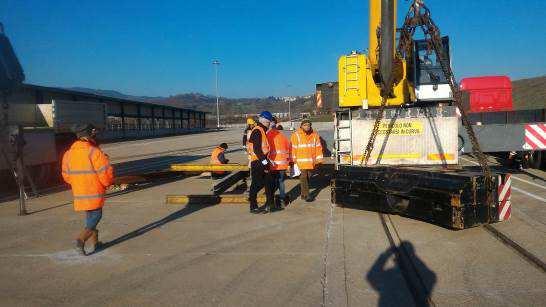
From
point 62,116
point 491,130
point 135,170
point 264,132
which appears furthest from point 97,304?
point 135,170

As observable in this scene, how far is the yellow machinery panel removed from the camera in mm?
10477

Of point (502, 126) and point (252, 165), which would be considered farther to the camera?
point (502, 126)

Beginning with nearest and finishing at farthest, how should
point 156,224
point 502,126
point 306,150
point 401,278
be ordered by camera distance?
1. point 401,278
2. point 156,224
3. point 306,150
4. point 502,126

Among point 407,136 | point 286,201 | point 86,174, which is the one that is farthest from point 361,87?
point 86,174

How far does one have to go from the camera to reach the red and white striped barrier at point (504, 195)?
691cm

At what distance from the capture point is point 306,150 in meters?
9.05

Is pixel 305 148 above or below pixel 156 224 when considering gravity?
above

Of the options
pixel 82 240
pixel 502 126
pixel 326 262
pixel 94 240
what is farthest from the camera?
pixel 502 126

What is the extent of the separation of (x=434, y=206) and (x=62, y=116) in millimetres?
10943

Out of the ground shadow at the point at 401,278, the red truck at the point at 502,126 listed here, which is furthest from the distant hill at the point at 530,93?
the ground shadow at the point at 401,278

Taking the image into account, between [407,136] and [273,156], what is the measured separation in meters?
2.81

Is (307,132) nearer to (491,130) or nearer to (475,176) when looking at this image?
(475,176)

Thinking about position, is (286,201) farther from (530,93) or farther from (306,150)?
(530,93)

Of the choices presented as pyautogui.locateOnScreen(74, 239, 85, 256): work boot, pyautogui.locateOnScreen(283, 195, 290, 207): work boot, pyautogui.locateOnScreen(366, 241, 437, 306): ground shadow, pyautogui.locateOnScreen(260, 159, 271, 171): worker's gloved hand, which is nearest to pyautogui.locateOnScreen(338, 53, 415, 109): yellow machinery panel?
pyautogui.locateOnScreen(283, 195, 290, 207): work boot
